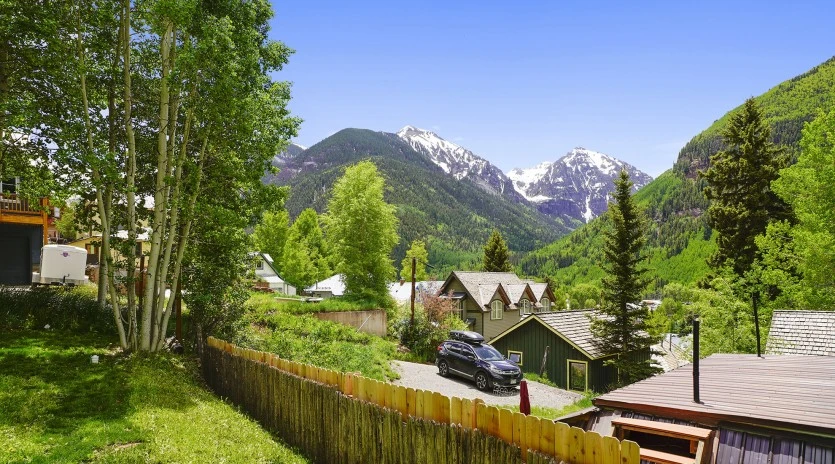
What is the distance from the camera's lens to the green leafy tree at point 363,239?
35312 millimetres

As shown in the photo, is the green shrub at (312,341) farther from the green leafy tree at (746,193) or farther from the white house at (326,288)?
the white house at (326,288)

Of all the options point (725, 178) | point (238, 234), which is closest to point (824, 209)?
point (725, 178)

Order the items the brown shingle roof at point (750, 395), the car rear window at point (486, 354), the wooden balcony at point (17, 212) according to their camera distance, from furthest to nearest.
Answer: the wooden balcony at point (17, 212) < the car rear window at point (486, 354) < the brown shingle roof at point (750, 395)

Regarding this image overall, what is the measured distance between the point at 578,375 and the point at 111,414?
24.6m

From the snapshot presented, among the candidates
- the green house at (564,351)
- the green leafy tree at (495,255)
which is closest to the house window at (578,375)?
the green house at (564,351)

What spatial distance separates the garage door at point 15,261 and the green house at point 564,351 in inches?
1123

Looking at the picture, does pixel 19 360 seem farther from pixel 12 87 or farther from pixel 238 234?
pixel 12 87

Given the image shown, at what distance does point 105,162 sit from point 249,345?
823cm

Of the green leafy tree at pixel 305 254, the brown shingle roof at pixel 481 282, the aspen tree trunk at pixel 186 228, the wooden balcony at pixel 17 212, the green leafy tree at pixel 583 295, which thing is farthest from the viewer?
the green leafy tree at pixel 583 295

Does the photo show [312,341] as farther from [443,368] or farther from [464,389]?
[464,389]

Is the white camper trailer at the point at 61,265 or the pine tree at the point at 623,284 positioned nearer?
the white camper trailer at the point at 61,265

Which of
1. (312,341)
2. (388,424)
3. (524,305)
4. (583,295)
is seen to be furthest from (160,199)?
(583,295)

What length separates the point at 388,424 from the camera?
7023mm

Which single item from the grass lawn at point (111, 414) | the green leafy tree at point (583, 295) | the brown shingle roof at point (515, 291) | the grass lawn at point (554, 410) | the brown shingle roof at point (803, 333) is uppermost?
the brown shingle roof at point (803, 333)
